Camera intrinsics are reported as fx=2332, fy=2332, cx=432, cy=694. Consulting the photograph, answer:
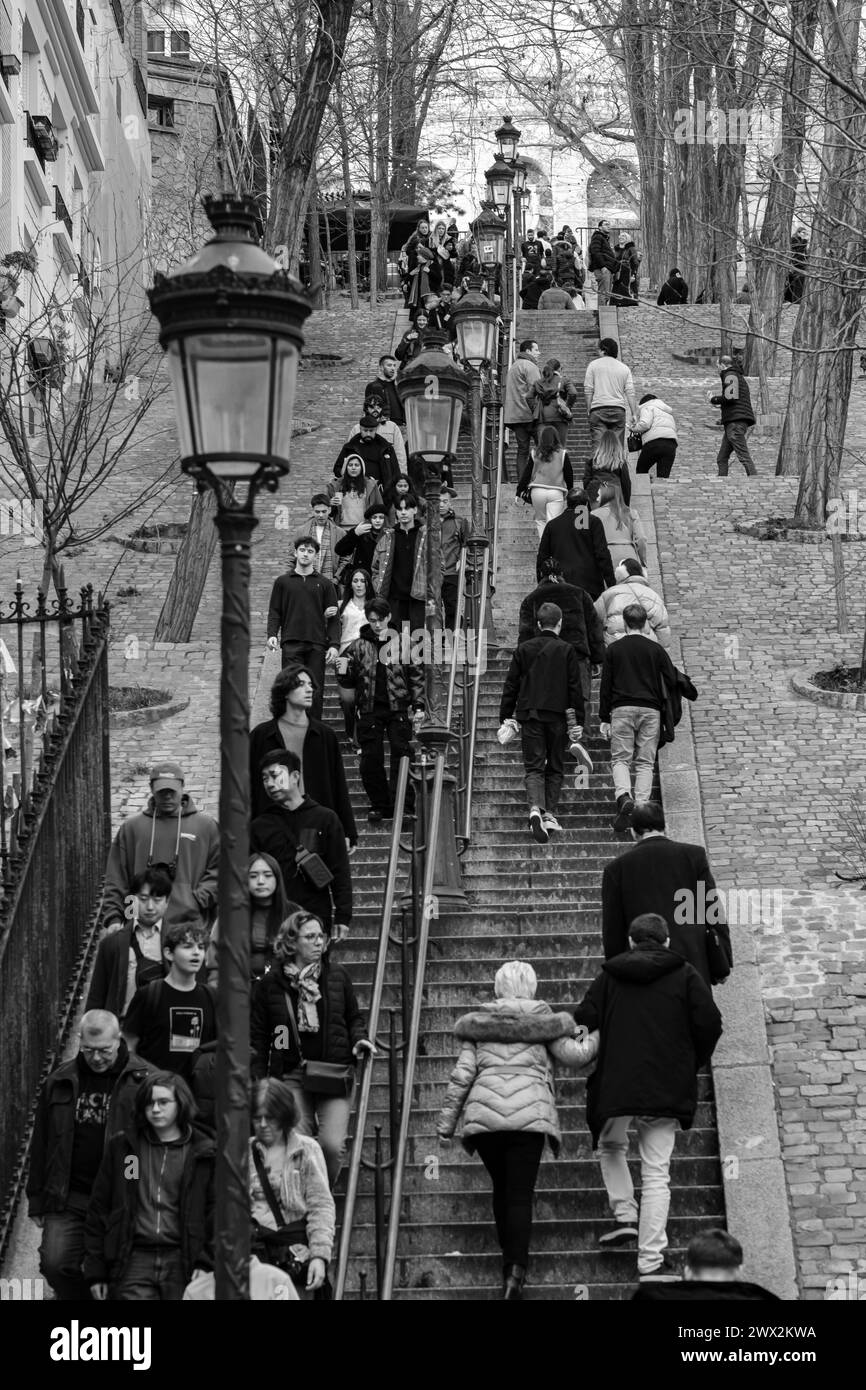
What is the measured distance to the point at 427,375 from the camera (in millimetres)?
14602

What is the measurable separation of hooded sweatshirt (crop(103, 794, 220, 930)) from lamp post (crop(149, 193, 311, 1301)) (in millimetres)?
4856

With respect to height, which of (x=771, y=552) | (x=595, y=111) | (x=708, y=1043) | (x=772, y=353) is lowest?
(x=708, y=1043)

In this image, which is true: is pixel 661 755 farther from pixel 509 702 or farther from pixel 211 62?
pixel 211 62

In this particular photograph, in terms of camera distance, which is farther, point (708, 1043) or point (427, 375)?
point (427, 375)

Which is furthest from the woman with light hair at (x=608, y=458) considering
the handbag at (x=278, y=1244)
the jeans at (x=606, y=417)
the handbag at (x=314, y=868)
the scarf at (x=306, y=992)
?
the handbag at (x=278, y=1244)

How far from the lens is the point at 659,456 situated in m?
24.5

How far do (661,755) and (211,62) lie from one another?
46.4 ft

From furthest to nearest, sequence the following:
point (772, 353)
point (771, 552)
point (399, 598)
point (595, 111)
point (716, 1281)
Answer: point (595, 111) → point (772, 353) → point (771, 552) → point (399, 598) → point (716, 1281)

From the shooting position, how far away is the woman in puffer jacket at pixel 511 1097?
926 cm

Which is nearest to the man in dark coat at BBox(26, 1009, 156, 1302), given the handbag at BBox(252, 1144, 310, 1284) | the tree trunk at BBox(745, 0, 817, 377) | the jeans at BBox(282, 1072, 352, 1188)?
the handbag at BBox(252, 1144, 310, 1284)

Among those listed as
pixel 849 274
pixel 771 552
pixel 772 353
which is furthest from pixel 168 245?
pixel 849 274

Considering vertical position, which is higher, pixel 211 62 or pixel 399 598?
pixel 211 62

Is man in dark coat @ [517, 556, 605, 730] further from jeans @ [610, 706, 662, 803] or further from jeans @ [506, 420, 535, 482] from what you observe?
jeans @ [506, 420, 535, 482]

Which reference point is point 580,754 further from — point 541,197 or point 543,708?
point 541,197
